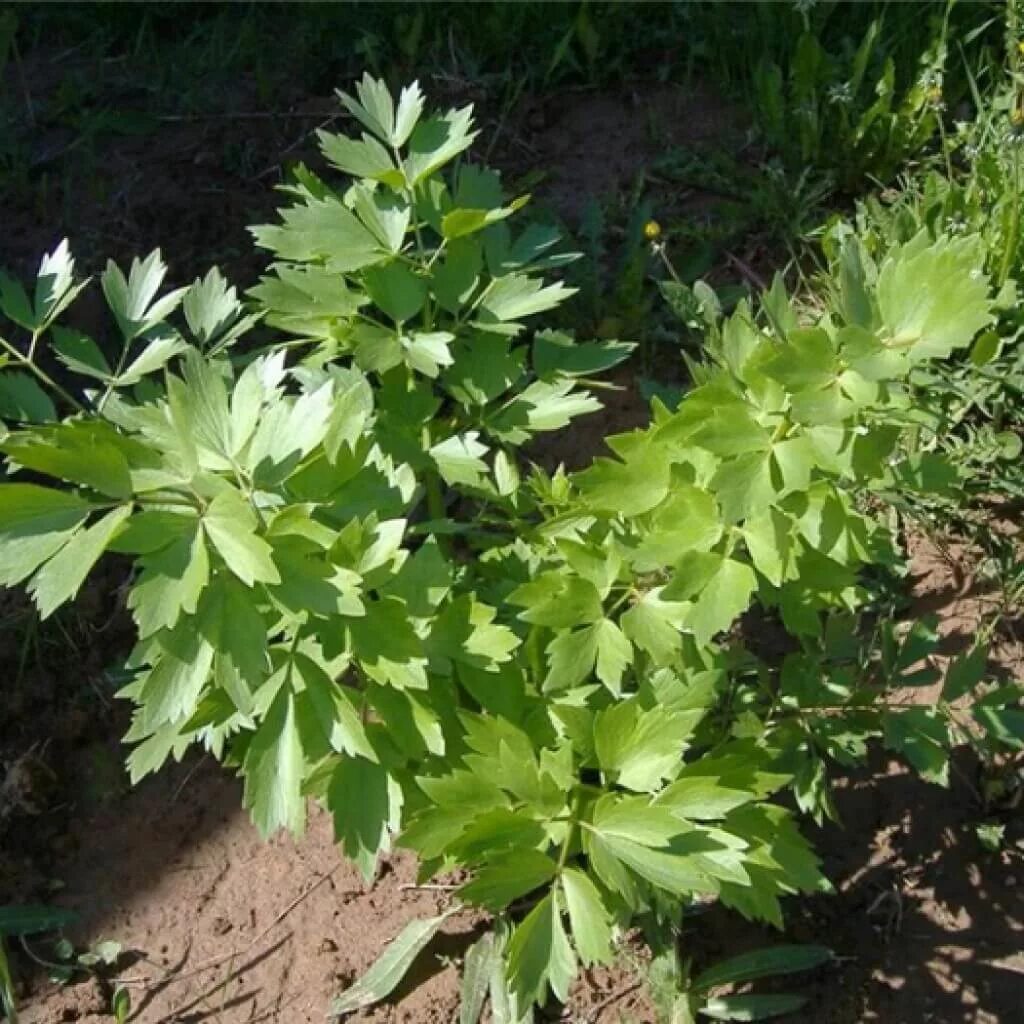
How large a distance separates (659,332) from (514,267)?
109cm

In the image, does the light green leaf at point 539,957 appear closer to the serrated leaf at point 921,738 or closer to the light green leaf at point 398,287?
the serrated leaf at point 921,738

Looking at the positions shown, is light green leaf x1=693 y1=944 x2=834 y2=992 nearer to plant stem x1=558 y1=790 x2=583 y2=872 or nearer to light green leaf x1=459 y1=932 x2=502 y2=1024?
light green leaf x1=459 y1=932 x2=502 y2=1024

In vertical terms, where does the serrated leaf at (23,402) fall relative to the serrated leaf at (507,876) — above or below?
above

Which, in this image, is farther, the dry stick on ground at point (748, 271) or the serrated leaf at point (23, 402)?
the dry stick on ground at point (748, 271)

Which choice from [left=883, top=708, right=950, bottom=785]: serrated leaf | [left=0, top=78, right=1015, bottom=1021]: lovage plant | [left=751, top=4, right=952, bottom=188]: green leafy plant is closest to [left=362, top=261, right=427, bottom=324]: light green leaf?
[left=0, top=78, right=1015, bottom=1021]: lovage plant

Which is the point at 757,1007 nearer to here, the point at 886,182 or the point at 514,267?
the point at 514,267

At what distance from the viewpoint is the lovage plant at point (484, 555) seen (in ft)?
5.02

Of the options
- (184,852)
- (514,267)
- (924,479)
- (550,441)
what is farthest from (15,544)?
(550,441)

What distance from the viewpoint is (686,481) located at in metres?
1.77

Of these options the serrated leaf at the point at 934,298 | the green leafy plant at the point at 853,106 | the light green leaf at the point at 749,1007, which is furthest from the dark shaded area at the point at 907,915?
the green leafy plant at the point at 853,106

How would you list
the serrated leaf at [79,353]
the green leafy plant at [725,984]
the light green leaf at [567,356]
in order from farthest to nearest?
the green leafy plant at [725,984] < the light green leaf at [567,356] < the serrated leaf at [79,353]

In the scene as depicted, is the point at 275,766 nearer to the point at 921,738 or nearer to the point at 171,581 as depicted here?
the point at 171,581

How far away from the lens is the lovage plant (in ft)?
5.02

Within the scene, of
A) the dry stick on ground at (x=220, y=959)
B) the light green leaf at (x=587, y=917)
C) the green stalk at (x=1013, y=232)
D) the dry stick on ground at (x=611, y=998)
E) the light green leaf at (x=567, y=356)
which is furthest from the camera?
the green stalk at (x=1013, y=232)
